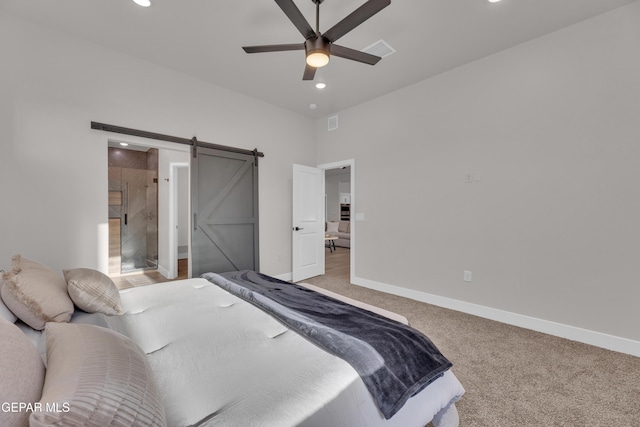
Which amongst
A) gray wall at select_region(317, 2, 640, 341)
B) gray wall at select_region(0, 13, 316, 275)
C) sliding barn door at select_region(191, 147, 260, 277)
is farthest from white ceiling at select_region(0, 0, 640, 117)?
sliding barn door at select_region(191, 147, 260, 277)

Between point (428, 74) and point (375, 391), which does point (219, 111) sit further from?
point (375, 391)

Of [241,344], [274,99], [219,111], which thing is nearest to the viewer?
[241,344]

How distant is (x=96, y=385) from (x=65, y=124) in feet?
10.8

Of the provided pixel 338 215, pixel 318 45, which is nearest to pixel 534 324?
pixel 318 45

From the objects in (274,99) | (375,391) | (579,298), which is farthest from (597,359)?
(274,99)

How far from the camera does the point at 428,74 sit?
3.59 m

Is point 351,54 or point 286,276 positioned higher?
point 351,54

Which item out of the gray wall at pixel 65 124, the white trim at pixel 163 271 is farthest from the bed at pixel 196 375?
the white trim at pixel 163 271

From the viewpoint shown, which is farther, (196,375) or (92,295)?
(92,295)

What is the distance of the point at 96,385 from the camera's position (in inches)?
25.9

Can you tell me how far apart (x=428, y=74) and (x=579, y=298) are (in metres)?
3.07

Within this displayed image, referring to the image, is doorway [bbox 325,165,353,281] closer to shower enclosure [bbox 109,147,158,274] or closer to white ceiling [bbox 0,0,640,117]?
shower enclosure [bbox 109,147,158,274]

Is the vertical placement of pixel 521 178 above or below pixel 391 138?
below

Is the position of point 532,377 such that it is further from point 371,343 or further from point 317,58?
point 317,58
